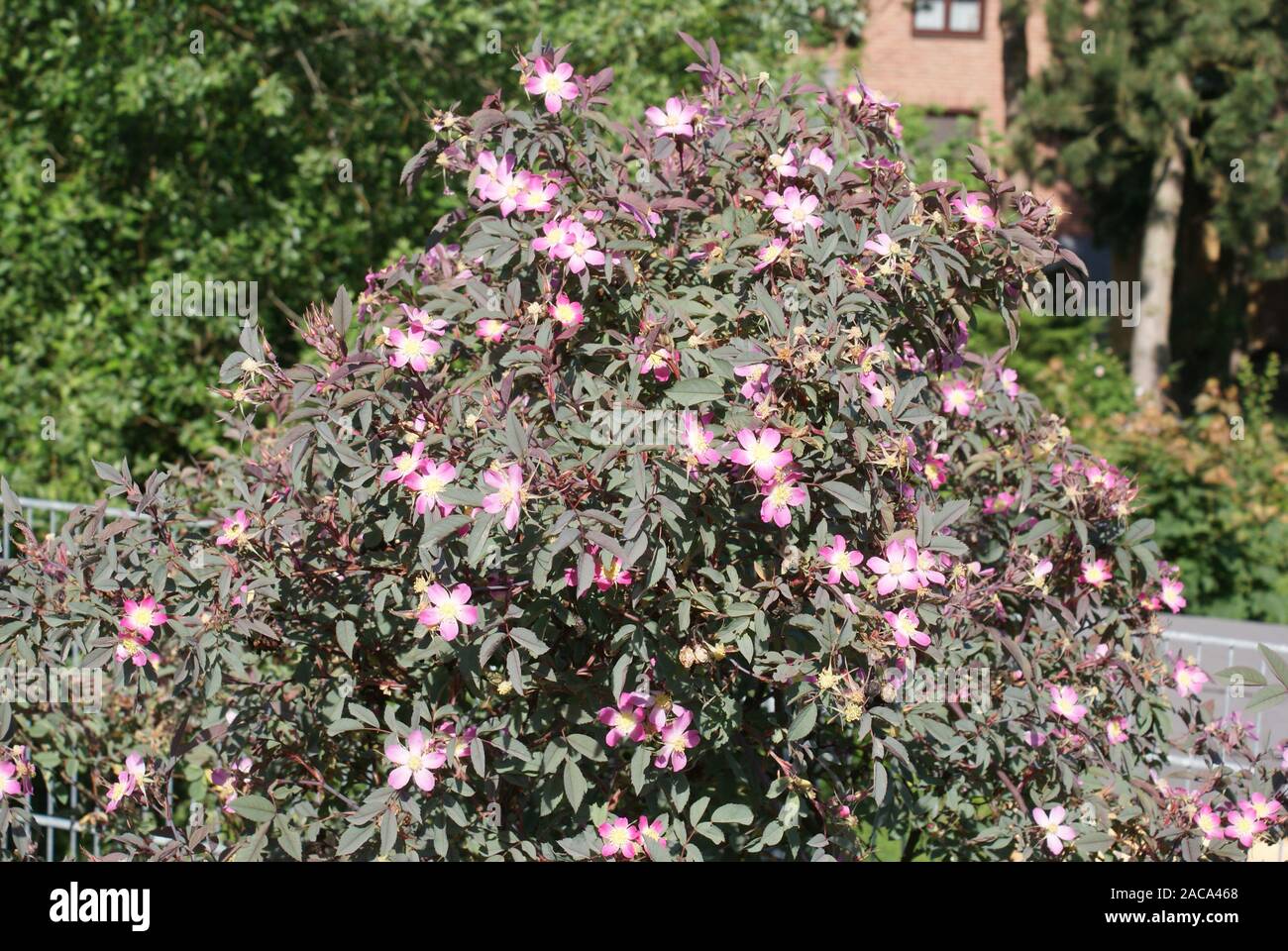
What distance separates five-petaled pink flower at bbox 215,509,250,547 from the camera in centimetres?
221

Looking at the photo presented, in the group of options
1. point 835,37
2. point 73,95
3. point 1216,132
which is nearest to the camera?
point 73,95

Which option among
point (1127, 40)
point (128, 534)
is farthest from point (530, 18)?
point (1127, 40)

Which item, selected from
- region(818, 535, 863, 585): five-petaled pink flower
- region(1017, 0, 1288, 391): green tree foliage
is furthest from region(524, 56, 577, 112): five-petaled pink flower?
region(1017, 0, 1288, 391): green tree foliage

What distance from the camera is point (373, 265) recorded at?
667cm

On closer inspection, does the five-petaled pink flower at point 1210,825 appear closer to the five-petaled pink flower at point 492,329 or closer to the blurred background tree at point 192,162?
the five-petaled pink flower at point 492,329

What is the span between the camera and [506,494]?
1884 millimetres

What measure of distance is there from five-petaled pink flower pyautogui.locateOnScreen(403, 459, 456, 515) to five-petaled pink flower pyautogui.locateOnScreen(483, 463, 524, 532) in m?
0.11

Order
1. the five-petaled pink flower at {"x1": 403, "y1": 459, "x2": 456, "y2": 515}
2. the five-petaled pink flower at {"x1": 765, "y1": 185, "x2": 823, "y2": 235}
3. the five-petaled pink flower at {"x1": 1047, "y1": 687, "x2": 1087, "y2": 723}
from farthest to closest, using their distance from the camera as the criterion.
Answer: the five-petaled pink flower at {"x1": 1047, "y1": 687, "x2": 1087, "y2": 723}
the five-petaled pink flower at {"x1": 765, "y1": 185, "x2": 823, "y2": 235}
the five-petaled pink flower at {"x1": 403, "y1": 459, "x2": 456, "y2": 515}

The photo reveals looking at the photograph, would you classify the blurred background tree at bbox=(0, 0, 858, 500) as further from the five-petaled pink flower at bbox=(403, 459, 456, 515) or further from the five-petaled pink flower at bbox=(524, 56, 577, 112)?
the five-petaled pink flower at bbox=(403, 459, 456, 515)

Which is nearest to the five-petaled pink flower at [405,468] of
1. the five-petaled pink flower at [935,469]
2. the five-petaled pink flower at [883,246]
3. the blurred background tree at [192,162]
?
the five-petaled pink flower at [883,246]

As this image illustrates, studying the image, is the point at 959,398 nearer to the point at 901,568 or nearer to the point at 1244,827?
the point at 901,568

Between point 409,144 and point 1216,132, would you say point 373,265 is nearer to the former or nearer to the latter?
point 409,144
